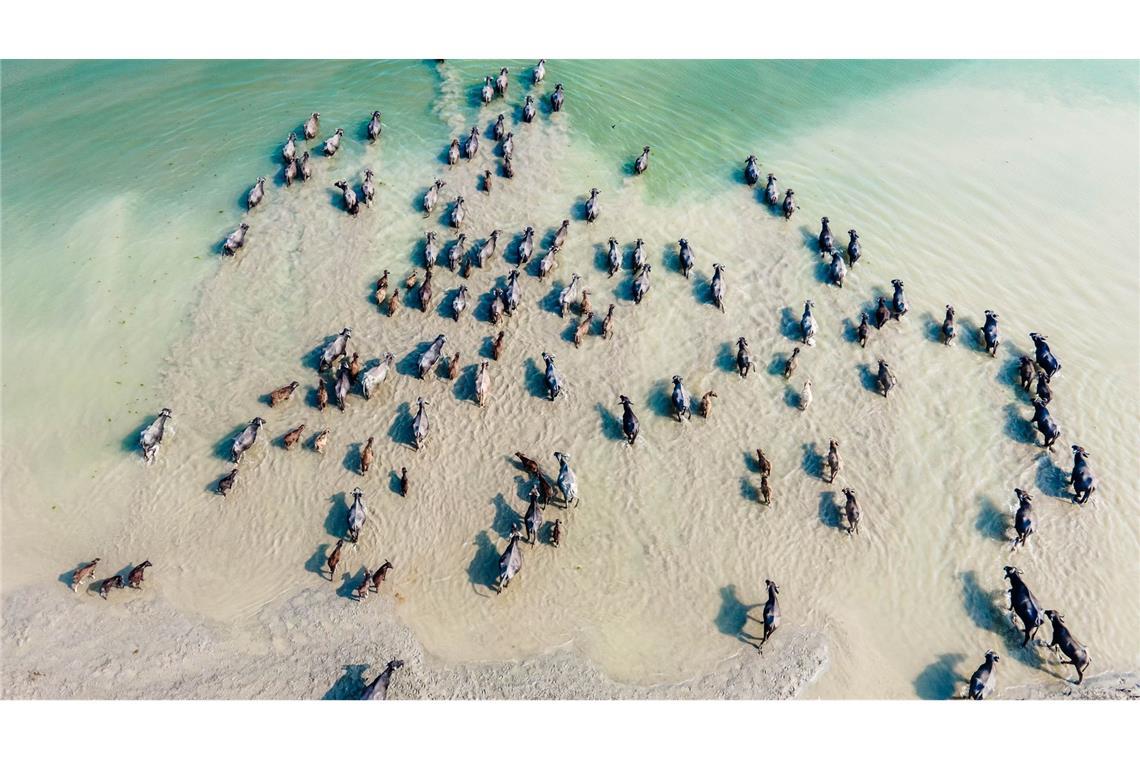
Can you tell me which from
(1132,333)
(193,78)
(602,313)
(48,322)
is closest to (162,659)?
(48,322)

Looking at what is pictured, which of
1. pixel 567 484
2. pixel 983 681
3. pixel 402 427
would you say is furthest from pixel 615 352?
pixel 983 681

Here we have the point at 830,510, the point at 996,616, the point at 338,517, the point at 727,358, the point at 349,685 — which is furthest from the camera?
the point at 727,358

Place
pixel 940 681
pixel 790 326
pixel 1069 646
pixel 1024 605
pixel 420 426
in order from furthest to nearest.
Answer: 1. pixel 790 326
2. pixel 420 426
3. pixel 1024 605
4. pixel 940 681
5. pixel 1069 646

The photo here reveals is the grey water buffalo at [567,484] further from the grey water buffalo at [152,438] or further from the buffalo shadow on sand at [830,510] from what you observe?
the grey water buffalo at [152,438]

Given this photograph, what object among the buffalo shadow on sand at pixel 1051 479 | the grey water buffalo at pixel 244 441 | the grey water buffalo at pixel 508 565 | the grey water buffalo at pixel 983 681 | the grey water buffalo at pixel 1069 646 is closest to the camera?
the grey water buffalo at pixel 983 681

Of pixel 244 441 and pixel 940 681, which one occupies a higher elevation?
pixel 244 441

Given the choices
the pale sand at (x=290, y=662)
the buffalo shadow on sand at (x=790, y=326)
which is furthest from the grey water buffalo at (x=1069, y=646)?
the buffalo shadow on sand at (x=790, y=326)

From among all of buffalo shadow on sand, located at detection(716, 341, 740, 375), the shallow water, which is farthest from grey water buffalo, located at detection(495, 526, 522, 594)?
buffalo shadow on sand, located at detection(716, 341, 740, 375)

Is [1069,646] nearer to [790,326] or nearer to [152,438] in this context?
[790,326]
